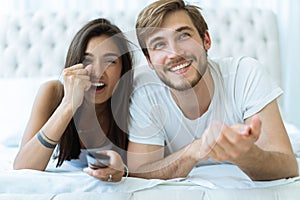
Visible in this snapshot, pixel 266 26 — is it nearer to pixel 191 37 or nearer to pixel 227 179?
pixel 191 37

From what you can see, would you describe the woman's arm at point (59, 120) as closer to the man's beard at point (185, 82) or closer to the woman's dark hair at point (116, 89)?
the woman's dark hair at point (116, 89)

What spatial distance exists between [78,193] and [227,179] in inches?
17.6

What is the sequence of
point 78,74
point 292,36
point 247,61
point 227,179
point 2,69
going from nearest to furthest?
point 227,179 < point 78,74 < point 247,61 < point 2,69 < point 292,36

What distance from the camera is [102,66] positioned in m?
1.60

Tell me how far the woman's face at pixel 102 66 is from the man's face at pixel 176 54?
0.13 m

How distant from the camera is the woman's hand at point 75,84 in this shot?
1524 mm

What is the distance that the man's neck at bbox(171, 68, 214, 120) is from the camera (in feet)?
5.22

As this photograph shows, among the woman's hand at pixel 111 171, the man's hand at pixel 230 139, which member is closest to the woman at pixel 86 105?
the woman's hand at pixel 111 171

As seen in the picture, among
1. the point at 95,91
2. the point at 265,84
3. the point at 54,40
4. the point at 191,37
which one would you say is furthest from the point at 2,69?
the point at 265,84

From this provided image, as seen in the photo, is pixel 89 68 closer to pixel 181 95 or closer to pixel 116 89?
pixel 116 89

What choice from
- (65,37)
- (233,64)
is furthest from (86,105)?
(65,37)

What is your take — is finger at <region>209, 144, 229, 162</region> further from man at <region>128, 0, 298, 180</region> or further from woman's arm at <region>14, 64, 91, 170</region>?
woman's arm at <region>14, 64, 91, 170</region>

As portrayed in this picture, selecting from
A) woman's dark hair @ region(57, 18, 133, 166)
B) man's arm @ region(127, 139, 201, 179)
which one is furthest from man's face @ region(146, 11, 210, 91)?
man's arm @ region(127, 139, 201, 179)

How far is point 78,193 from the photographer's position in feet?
4.21
